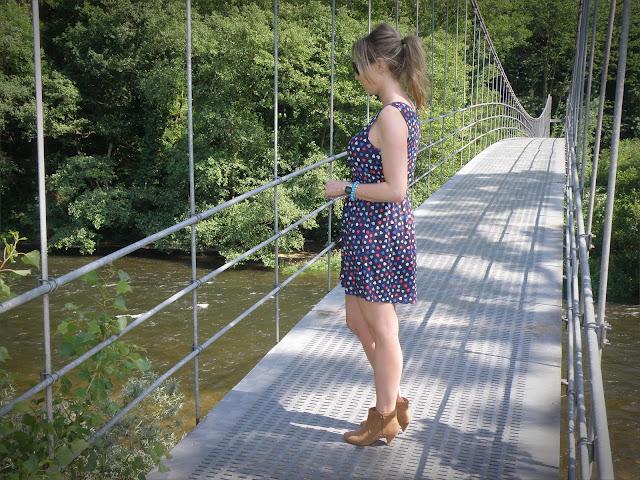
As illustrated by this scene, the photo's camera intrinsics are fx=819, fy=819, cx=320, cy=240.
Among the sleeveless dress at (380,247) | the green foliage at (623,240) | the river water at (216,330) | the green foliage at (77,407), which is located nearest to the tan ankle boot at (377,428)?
the sleeveless dress at (380,247)

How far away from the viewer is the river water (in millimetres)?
9836

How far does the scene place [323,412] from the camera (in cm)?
240

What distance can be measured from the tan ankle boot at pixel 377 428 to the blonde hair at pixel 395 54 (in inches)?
33.1

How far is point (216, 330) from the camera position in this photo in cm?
1291

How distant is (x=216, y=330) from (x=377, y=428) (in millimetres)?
10948

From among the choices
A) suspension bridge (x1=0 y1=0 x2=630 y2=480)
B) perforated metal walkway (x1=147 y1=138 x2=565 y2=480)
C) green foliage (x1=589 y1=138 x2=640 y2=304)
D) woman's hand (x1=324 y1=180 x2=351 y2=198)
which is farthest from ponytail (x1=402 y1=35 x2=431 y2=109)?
green foliage (x1=589 y1=138 x2=640 y2=304)

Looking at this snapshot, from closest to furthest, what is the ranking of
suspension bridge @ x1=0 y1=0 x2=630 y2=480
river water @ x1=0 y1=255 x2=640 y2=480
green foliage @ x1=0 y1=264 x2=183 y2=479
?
green foliage @ x1=0 y1=264 x2=183 y2=479, suspension bridge @ x1=0 y1=0 x2=630 y2=480, river water @ x1=0 y1=255 x2=640 y2=480

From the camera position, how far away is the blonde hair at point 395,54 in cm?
200

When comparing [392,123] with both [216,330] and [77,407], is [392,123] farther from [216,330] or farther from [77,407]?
[216,330]

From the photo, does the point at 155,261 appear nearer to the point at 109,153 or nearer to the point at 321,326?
→ the point at 109,153

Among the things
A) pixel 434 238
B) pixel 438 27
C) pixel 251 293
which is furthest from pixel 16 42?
pixel 434 238

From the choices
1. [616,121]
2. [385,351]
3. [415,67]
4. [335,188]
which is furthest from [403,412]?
[616,121]

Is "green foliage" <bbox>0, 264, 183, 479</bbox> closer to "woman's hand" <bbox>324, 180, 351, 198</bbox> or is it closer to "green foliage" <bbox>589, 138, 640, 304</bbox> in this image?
"woman's hand" <bbox>324, 180, 351, 198</bbox>

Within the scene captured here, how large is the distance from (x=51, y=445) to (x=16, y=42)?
17389 millimetres
